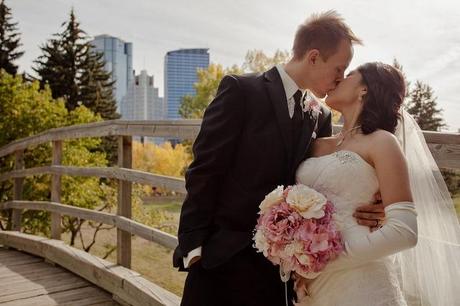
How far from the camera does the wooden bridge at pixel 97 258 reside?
319 cm

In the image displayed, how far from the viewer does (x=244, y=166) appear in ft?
→ 6.38

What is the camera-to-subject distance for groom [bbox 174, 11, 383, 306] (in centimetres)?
192

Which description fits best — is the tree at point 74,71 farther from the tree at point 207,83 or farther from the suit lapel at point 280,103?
the suit lapel at point 280,103

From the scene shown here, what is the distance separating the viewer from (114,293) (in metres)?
3.67

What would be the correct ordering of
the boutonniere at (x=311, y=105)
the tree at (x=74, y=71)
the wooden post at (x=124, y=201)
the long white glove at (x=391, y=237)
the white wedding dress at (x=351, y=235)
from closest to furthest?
1. the long white glove at (x=391, y=237)
2. the white wedding dress at (x=351, y=235)
3. the boutonniere at (x=311, y=105)
4. the wooden post at (x=124, y=201)
5. the tree at (x=74, y=71)

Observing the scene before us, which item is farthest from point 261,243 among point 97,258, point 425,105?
point 425,105

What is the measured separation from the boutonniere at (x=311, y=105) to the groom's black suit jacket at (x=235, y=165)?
13 centimetres

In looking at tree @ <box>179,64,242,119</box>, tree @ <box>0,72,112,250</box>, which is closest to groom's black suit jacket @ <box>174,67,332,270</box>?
tree @ <box>0,72,112,250</box>

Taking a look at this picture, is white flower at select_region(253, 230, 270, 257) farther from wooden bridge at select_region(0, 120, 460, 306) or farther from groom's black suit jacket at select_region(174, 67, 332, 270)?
wooden bridge at select_region(0, 120, 460, 306)

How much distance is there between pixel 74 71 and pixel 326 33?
32.1 m

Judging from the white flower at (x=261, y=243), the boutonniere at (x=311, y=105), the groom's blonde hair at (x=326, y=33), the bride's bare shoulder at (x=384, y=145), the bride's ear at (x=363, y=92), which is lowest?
the white flower at (x=261, y=243)

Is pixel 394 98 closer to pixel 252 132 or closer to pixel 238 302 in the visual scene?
pixel 252 132

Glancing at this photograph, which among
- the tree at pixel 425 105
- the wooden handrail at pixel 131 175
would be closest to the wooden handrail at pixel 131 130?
the wooden handrail at pixel 131 175

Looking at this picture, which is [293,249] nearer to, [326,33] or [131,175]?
[326,33]
